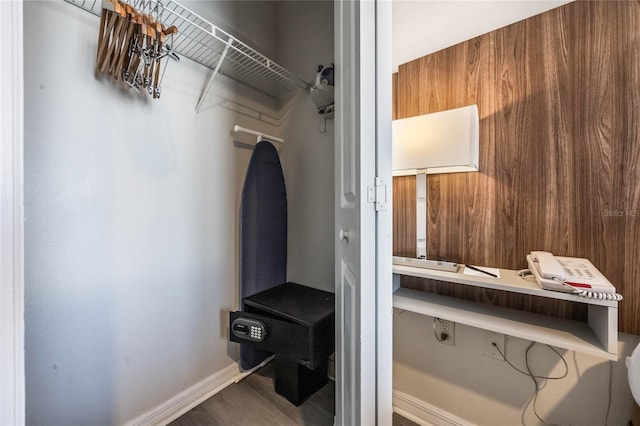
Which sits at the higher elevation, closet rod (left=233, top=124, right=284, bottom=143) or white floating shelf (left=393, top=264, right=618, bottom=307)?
closet rod (left=233, top=124, right=284, bottom=143)

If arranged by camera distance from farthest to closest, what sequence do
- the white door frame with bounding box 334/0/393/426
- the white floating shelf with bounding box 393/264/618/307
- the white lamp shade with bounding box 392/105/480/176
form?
the white lamp shade with bounding box 392/105/480/176
the white floating shelf with bounding box 393/264/618/307
the white door frame with bounding box 334/0/393/426

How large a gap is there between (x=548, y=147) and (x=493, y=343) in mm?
889

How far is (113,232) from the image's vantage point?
1.03 meters

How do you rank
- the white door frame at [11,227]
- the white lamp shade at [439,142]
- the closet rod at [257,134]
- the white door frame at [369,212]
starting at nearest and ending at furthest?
1. the white door frame at [11,227]
2. the white door frame at [369,212]
3. the white lamp shade at [439,142]
4. the closet rod at [257,134]

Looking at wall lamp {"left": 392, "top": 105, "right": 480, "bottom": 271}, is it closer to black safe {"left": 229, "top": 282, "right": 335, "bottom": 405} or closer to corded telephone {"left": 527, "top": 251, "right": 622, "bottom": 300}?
corded telephone {"left": 527, "top": 251, "right": 622, "bottom": 300}

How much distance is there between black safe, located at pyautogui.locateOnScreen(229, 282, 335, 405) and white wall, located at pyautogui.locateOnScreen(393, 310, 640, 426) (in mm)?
482

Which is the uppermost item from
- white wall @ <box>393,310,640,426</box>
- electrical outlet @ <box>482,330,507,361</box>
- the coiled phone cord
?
the coiled phone cord

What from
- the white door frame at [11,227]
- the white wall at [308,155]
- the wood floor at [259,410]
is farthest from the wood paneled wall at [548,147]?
the white door frame at [11,227]

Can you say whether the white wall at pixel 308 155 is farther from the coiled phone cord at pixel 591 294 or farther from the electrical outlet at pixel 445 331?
the coiled phone cord at pixel 591 294

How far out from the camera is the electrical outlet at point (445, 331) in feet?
3.88

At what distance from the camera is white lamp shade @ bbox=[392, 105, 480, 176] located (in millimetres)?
995

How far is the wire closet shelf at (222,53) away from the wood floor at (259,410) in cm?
173

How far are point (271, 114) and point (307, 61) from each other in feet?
1.36

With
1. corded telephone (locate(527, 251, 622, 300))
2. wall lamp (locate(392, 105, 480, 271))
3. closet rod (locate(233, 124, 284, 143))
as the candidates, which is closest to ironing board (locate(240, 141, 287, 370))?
closet rod (locate(233, 124, 284, 143))
